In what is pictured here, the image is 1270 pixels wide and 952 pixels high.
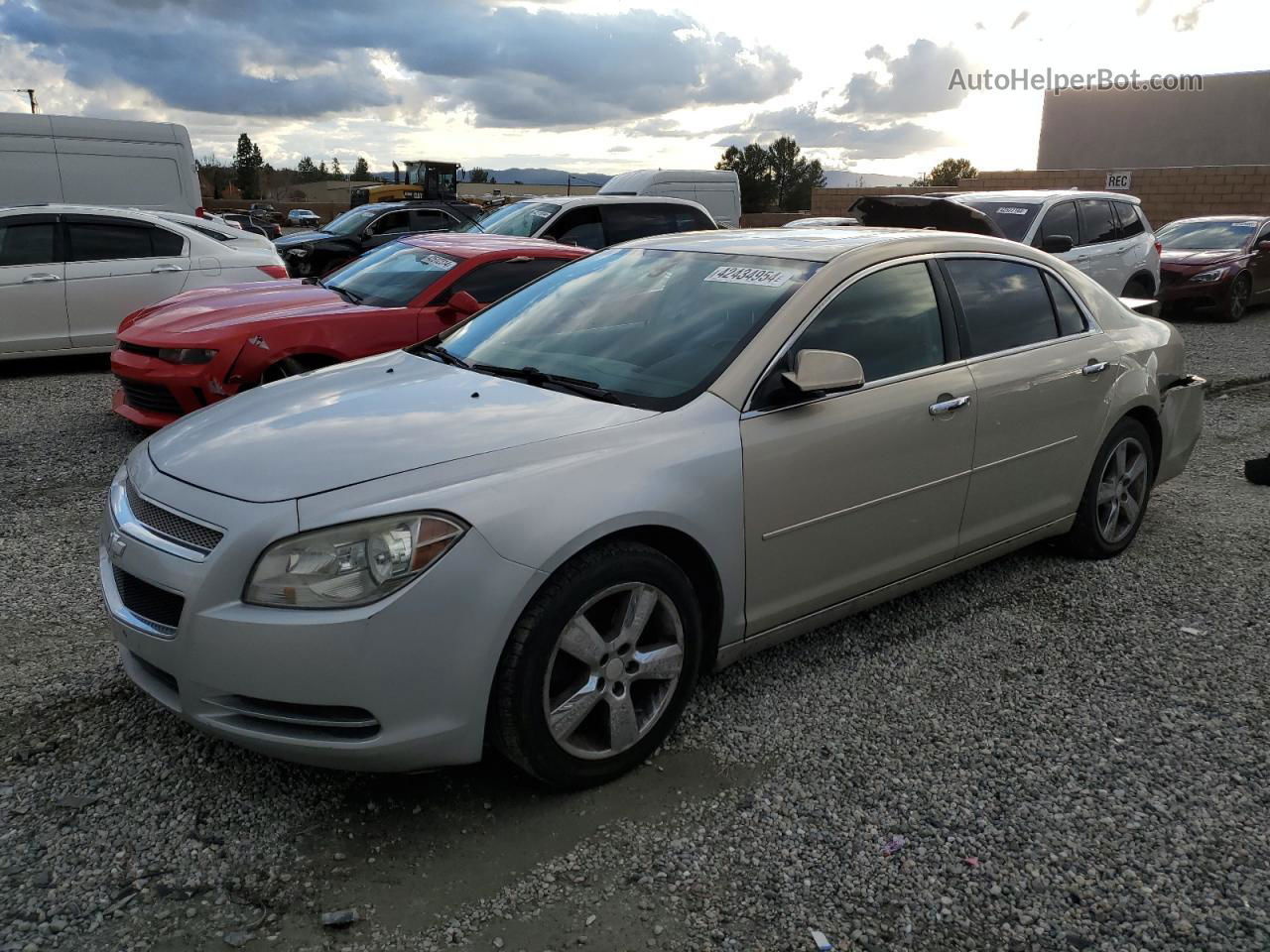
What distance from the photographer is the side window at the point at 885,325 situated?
3559 mm

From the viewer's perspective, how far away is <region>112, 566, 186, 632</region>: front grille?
8.81 feet

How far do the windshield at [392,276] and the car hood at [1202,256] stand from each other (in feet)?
38.2

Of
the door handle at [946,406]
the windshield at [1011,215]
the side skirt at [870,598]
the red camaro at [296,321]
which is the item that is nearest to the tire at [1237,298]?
the windshield at [1011,215]

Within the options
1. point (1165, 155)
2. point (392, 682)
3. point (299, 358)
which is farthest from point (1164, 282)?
point (1165, 155)

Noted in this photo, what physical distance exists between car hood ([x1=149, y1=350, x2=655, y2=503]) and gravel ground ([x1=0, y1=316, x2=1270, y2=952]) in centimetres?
90

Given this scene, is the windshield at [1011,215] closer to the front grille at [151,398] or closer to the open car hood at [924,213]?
the open car hood at [924,213]

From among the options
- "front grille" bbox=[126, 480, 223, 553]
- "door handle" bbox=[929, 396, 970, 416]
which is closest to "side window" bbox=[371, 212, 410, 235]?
"door handle" bbox=[929, 396, 970, 416]

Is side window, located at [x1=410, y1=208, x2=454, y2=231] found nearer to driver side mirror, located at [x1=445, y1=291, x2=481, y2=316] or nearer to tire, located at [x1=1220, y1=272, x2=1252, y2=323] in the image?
tire, located at [x1=1220, y1=272, x2=1252, y2=323]

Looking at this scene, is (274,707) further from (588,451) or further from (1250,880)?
(1250,880)

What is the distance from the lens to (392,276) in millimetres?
7145

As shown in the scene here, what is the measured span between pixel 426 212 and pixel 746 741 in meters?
17.6

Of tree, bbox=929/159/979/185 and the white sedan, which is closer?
the white sedan

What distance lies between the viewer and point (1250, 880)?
8.68 feet

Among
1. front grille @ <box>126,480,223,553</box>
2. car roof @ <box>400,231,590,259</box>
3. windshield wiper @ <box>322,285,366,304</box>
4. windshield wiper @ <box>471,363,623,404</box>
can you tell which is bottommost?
front grille @ <box>126,480,223,553</box>
